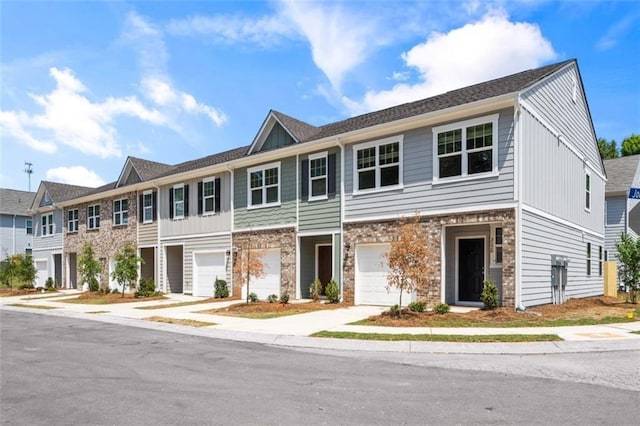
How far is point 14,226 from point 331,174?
43361mm

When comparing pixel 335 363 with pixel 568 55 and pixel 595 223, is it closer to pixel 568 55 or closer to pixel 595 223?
pixel 568 55

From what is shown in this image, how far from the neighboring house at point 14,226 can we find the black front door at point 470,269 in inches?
1769

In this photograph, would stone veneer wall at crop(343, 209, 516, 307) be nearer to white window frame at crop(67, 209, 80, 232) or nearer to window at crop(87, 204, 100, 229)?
window at crop(87, 204, 100, 229)

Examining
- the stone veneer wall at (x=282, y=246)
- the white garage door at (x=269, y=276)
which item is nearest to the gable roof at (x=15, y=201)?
the stone veneer wall at (x=282, y=246)

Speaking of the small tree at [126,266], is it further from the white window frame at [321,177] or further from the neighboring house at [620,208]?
the neighboring house at [620,208]

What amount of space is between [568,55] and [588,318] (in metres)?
11.3

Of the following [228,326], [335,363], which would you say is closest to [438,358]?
[335,363]

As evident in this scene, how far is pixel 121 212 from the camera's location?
95.4 ft

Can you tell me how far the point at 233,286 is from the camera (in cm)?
2178

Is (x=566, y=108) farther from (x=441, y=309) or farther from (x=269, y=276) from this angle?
(x=269, y=276)

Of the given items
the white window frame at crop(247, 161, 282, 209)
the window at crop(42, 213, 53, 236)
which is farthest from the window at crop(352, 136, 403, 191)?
the window at crop(42, 213, 53, 236)

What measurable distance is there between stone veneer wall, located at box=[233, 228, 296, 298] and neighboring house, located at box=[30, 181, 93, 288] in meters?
20.4

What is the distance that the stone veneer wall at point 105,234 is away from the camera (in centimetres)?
2812

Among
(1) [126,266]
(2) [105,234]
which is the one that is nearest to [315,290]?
(1) [126,266]
